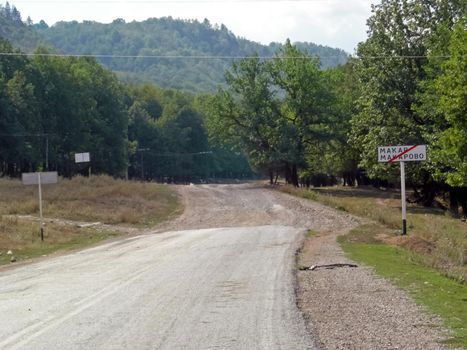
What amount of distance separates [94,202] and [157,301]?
3472 centimetres

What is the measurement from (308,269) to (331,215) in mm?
20668

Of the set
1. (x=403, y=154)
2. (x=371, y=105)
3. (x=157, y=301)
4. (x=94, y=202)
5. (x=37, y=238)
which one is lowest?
(x=37, y=238)

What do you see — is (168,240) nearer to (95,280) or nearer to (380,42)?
(95,280)

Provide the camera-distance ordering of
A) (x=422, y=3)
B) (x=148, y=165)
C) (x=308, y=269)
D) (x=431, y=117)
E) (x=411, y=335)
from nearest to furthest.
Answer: (x=411, y=335) < (x=308, y=269) < (x=431, y=117) < (x=422, y=3) < (x=148, y=165)

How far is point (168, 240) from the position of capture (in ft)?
94.1

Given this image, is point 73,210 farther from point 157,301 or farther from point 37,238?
point 157,301

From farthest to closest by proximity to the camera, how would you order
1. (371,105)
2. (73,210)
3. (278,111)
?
1. (278,111)
2. (371,105)
3. (73,210)

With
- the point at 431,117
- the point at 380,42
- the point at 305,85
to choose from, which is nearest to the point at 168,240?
the point at 431,117

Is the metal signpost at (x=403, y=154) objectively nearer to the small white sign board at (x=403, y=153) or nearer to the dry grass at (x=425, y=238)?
the small white sign board at (x=403, y=153)

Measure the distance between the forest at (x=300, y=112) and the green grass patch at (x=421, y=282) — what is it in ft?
46.3

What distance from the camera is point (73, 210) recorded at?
4278 centimetres

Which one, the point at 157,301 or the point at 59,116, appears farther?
the point at 59,116

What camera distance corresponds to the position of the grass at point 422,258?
11.8m

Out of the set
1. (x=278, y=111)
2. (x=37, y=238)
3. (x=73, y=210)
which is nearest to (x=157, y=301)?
(x=37, y=238)
